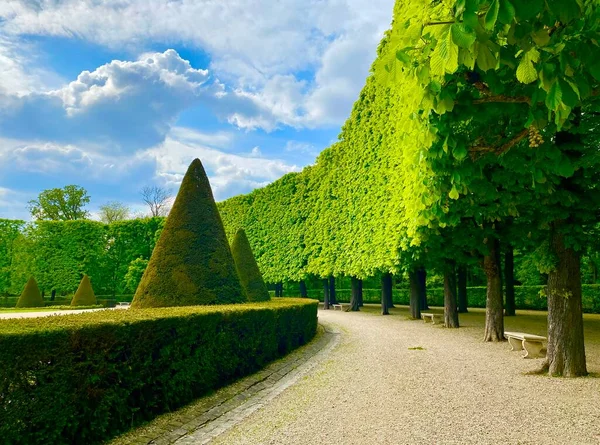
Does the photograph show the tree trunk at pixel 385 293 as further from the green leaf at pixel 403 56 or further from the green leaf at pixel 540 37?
the green leaf at pixel 403 56

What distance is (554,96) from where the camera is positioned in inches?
120

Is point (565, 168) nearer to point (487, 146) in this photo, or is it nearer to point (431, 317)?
point (487, 146)

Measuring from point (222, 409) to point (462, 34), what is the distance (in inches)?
247

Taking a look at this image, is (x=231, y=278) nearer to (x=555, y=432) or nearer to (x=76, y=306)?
(x=555, y=432)

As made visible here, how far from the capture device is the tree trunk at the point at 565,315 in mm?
8531

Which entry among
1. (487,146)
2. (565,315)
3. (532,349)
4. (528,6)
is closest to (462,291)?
(532,349)

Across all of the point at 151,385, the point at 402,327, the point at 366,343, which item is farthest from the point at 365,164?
the point at 151,385

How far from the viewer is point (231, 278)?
11.9 meters

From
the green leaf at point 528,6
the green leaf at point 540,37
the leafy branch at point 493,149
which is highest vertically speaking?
the leafy branch at point 493,149

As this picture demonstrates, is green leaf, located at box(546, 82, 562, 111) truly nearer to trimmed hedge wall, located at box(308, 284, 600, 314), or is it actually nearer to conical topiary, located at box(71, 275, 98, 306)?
trimmed hedge wall, located at box(308, 284, 600, 314)

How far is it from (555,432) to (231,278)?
805 centimetres

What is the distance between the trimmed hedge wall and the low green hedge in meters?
18.7

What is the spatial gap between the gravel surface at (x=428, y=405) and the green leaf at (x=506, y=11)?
4.55 meters

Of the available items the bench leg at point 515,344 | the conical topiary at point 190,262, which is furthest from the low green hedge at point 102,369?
the bench leg at point 515,344
